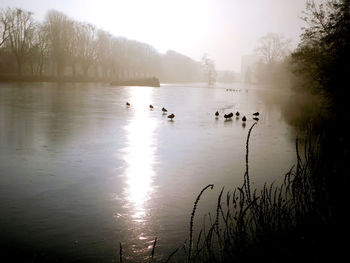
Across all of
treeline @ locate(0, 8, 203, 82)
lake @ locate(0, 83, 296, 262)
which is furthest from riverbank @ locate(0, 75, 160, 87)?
lake @ locate(0, 83, 296, 262)

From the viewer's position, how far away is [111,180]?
8594 mm

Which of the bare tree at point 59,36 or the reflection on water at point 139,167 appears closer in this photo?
the reflection on water at point 139,167

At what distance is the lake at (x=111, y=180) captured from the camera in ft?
18.0

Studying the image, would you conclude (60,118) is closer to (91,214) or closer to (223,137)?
(223,137)

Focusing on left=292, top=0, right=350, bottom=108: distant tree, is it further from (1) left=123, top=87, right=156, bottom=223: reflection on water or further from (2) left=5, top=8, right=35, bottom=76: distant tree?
(2) left=5, top=8, right=35, bottom=76: distant tree

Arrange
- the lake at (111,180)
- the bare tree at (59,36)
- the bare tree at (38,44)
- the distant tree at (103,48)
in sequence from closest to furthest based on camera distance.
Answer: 1. the lake at (111,180)
2. the bare tree at (38,44)
3. the bare tree at (59,36)
4. the distant tree at (103,48)

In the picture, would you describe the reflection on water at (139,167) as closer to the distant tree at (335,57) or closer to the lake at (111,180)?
the lake at (111,180)

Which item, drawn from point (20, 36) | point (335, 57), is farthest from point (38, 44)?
point (335, 57)

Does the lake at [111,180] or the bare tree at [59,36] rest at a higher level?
the bare tree at [59,36]

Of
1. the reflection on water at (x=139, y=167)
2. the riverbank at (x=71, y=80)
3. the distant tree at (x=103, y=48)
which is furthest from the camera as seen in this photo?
the distant tree at (x=103, y=48)

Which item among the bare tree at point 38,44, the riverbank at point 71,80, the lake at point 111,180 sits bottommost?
the lake at point 111,180

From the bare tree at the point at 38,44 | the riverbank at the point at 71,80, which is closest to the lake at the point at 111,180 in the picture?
the riverbank at the point at 71,80

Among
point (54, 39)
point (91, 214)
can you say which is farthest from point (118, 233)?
point (54, 39)

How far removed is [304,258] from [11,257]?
160 inches
